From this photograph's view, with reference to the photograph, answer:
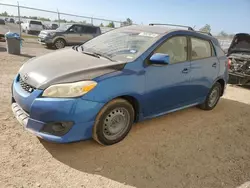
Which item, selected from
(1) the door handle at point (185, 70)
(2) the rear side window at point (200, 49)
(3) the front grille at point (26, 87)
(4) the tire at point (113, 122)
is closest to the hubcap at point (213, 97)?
(2) the rear side window at point (200, 49)

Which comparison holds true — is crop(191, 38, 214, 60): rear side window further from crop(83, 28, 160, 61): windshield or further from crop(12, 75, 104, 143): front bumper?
crop(12, 75, 104, 143): front bumper

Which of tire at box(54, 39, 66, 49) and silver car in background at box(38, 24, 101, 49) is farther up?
silver car in background at box(38, 24, 101, 49)

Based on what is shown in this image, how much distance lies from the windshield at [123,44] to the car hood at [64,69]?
0.93 feet

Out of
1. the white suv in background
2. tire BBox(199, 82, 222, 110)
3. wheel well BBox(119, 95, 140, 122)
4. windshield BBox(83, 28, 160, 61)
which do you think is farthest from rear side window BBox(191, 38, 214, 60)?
the white suv in background

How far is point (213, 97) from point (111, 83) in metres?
3.18

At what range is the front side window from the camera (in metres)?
3.93

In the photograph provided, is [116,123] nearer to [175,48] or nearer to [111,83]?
[111,83]

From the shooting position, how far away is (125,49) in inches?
148

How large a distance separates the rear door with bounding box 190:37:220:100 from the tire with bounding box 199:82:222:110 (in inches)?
9.8

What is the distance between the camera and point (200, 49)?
15.5 ft

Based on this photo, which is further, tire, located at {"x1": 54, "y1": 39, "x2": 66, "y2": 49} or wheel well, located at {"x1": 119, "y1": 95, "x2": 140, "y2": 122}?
tire, located at {"x1": 54, "y1": 39, "x2": 66, "y2": 49}

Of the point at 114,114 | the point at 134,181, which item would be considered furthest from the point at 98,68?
the point at 134,181

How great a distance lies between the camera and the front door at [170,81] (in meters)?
3.67

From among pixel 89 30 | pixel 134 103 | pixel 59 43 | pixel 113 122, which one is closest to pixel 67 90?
pixel 113 122
